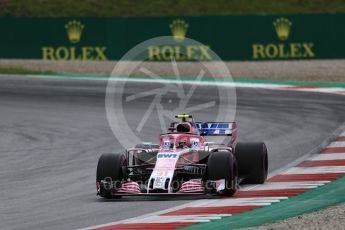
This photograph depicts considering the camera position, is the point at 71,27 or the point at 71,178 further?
the point at 71,27

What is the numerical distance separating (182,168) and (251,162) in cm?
138

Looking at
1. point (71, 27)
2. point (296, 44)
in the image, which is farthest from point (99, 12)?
point (296, 44)

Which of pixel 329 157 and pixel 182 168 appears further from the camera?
pixel 329 157

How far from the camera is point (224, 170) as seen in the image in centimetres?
1338

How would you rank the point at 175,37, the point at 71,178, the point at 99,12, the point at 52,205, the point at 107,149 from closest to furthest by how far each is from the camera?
the point at 52,205
the point at 71,178
the point at 107,149
the point at 175,37
the point at 99,12

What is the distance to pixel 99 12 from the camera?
46250 millimetres

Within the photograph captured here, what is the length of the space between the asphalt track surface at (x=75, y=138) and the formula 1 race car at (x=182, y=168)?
8.9 inches

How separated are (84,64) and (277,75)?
788 cm

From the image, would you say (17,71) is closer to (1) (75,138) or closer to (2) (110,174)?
(1) (75,138)

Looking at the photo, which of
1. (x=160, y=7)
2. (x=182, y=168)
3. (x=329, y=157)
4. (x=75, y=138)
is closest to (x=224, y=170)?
(x=182, y=168)

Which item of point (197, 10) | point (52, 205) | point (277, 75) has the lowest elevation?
point (52, 205)

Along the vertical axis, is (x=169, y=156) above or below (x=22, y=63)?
below

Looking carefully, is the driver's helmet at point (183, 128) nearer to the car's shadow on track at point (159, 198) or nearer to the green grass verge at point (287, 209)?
the car's shadow on track at point (159, 198)

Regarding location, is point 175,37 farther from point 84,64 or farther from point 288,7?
point 288,7
